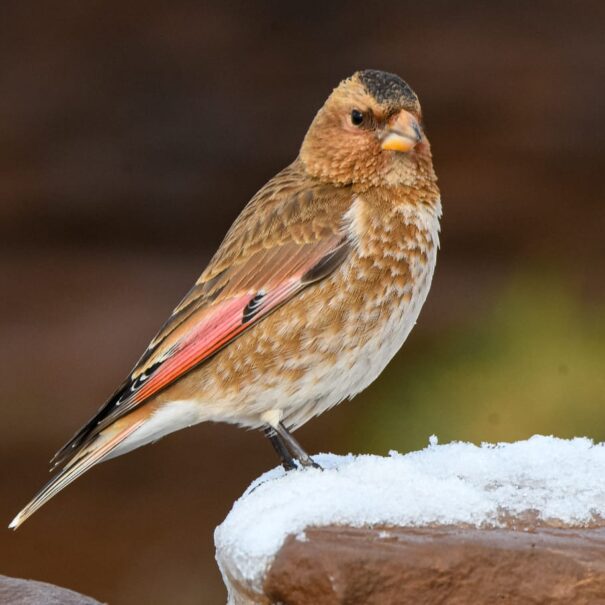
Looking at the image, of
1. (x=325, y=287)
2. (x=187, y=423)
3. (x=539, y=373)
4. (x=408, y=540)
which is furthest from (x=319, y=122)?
(x=539, y=373)

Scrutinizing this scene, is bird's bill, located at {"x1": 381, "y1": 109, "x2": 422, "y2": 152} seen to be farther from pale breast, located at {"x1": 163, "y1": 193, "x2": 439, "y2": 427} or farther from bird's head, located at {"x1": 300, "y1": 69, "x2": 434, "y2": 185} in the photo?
pale breast, located at {"x1": 163, "y1": 193, "x2": 439, "y2": 427}

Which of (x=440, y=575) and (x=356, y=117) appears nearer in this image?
(x=440, y=575)

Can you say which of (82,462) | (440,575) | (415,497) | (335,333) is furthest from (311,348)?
(440,575)

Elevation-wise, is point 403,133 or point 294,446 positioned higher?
point 403,133

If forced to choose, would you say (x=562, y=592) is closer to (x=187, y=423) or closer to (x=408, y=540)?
(x=408, y=540)

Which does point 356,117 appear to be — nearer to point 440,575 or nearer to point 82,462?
point 82,462

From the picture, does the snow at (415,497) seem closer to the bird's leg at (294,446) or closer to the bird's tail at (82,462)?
the bird's leg at (294,446)
